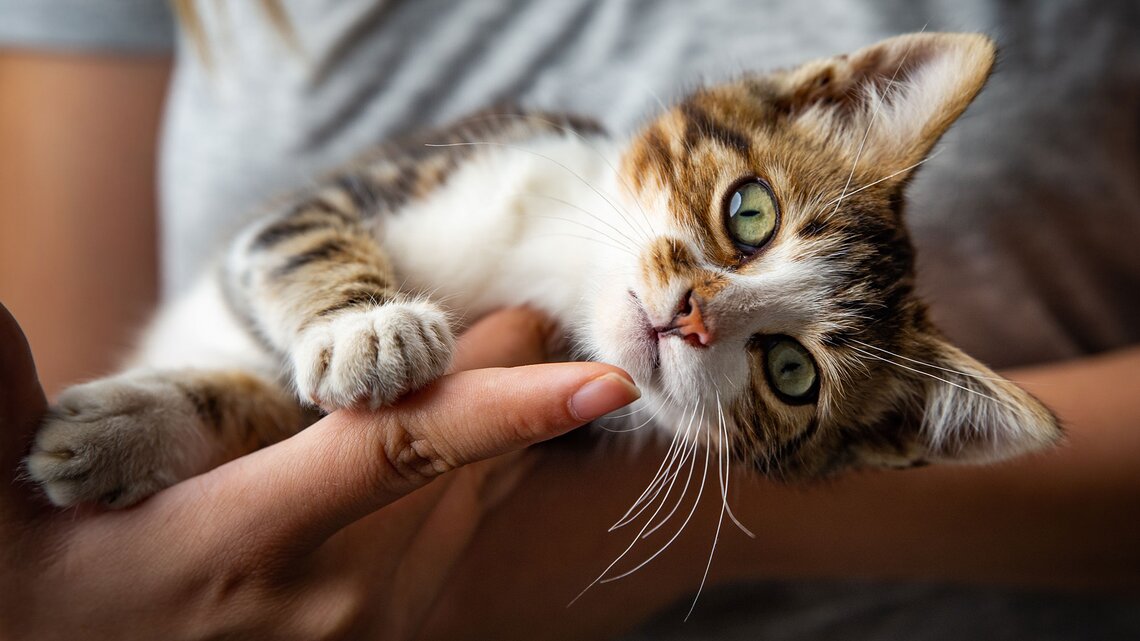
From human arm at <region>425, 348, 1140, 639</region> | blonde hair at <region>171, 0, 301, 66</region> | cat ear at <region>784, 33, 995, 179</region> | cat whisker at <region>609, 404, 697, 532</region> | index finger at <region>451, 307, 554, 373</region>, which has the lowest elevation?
human arm at <region>425, 348, 1140, 639</region>

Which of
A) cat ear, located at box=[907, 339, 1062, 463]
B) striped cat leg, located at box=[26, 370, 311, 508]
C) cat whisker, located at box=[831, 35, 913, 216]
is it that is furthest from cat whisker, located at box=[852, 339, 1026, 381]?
striped cat leg, located at box=[26, 370, 311, 508]

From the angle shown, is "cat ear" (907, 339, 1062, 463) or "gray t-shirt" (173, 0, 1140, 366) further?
"gray t-shirt" (173, 0, 1140, 366)

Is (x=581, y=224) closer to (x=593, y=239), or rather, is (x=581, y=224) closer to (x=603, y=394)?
(x=593, y=239)

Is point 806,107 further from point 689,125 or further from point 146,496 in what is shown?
point 146,496

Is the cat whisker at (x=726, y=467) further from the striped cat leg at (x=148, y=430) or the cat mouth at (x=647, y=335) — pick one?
the striped cat leg at (x=148, y=430)

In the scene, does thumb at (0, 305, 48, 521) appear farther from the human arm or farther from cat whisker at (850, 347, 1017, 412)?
cat whisker at (850, 347, 1017, 412)

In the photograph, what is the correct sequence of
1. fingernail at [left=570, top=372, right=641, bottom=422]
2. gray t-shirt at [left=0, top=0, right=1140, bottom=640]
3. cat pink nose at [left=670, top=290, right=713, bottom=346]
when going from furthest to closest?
gray t-shirt at [left=0, top=0, right=1140, bottom=640], cat pink nose at [left=670, top=290, right=713, bottom=346], fingernail at [left=570, top=372, right=641, bottom=422]

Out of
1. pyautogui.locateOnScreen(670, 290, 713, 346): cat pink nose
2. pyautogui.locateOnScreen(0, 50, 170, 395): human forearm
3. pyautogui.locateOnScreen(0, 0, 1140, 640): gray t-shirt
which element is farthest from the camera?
pyautogui.locateOnScreen(0, 50, 170, 395): human forearm
